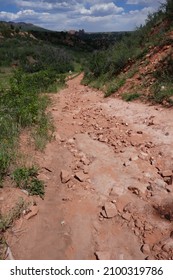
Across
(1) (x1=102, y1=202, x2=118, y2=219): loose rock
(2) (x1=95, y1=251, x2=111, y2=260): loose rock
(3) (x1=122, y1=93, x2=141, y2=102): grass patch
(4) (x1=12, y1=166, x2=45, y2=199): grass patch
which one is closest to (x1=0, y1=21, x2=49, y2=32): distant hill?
(3) (x1=122, y1=93, x2=141, y2=102): grass patch

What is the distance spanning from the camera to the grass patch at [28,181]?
3717 mm

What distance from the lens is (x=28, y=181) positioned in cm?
383

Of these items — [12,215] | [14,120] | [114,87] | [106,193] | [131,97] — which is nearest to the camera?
[12,215]

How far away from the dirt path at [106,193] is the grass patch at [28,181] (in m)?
0.16

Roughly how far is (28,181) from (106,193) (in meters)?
1.07

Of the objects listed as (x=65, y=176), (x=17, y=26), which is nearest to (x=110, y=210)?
(x=65, y=176)

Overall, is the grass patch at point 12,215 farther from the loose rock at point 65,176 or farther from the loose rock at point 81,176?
the loose rock at point 81,176

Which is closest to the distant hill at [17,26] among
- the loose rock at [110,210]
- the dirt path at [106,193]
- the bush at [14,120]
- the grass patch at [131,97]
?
the grass patch at [131,97]

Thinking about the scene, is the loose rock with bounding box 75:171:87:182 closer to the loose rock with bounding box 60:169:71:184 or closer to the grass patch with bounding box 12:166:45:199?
the loose rock with bounding box 60:169:71:184

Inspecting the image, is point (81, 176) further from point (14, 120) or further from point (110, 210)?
point (14, 120)

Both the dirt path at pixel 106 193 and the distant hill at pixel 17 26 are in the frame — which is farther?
the distant hill at pixel 17 26

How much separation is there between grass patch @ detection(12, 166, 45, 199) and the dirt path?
0.51 feet

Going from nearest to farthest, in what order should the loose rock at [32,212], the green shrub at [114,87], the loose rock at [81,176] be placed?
the loose rock at [32,212] < the loose rock at [81,176] < the green shrub at [114,87]

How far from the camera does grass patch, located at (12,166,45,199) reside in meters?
3.72
